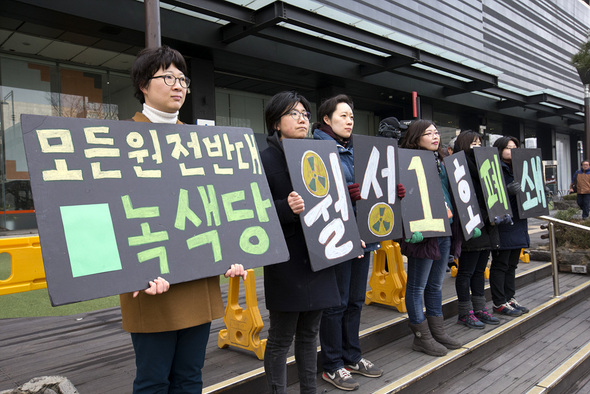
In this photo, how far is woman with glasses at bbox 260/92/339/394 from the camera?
7.24 ft

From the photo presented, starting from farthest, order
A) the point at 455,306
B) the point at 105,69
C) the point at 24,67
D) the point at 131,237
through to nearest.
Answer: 1. the point at 105,69
2. the point at 24,67
3. the point at 455,306
4. the point at 131,237

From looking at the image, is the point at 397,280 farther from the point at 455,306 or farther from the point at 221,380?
the point at 221,380

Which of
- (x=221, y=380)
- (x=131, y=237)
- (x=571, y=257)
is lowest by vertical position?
(x=571, y=257)

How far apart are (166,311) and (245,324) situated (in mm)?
1652

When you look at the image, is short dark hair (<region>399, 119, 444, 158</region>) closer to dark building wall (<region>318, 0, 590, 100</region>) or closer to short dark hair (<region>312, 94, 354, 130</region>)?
short dark hair (<region>312, 94, 354, 130</region>)

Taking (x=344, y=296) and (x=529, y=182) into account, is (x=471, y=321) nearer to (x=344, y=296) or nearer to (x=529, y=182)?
(x=529, y=182)

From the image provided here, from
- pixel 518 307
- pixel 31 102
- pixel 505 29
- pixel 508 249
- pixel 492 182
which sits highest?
pixel 505 29

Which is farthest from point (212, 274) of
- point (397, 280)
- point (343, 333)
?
point (397, 280)

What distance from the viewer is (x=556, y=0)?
2281 centimetres

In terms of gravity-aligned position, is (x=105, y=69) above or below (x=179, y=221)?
above

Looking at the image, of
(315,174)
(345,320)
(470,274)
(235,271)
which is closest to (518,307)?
(470,274)

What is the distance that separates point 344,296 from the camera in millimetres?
2836

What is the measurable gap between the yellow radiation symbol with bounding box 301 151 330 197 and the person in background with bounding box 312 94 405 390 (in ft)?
1.00

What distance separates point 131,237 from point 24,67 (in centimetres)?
1041
